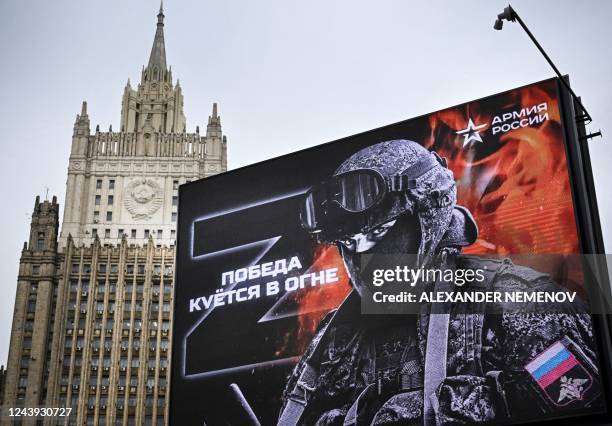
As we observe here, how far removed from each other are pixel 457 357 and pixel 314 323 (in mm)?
3949

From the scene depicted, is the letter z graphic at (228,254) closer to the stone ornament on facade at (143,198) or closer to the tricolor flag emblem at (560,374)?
the tricolor flag emblem at (560,374)

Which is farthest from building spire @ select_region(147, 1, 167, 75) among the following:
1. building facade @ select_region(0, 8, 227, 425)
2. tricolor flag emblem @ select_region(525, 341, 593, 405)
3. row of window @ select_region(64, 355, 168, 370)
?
tricolor flag emblem @ select_region(525, 341, 593, 405)

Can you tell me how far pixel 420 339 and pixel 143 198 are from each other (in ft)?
189

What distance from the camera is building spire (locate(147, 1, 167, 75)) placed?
88.2m

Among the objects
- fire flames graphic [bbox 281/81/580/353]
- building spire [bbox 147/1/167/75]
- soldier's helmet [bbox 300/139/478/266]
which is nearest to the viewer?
fire flames graphic [bbox 281/81/580/353]

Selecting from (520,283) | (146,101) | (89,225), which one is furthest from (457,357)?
(146,101)

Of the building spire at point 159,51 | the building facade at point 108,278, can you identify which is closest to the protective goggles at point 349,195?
the building facade at point 108,278

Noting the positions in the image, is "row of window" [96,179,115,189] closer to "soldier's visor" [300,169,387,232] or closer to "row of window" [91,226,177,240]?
"row of window" [91,226,177,240]

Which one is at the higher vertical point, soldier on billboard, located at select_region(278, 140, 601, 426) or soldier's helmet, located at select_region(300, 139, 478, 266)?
soldier's helmet, located at select_region(300, 139, 478, 266)

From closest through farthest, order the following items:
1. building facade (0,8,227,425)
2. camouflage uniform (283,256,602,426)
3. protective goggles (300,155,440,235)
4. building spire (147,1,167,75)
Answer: camouflage uniform (283,256,602,426), protective goggles (300,155,440,235), building facade (0,8,227,425), building spire (147,1,167,75)

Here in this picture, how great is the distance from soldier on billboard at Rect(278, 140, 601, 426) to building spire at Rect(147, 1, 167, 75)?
64.9 meters

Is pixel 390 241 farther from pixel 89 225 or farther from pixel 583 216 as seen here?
pixel 89 225

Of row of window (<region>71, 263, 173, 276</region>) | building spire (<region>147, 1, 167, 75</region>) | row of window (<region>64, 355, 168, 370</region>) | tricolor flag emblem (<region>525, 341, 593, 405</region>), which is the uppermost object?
building spire (<region>147, 1, 167, 75</region>)

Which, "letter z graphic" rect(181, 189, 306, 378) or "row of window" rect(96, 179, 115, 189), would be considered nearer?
"letter z graphic" rect(181, 189, 306, 378)
